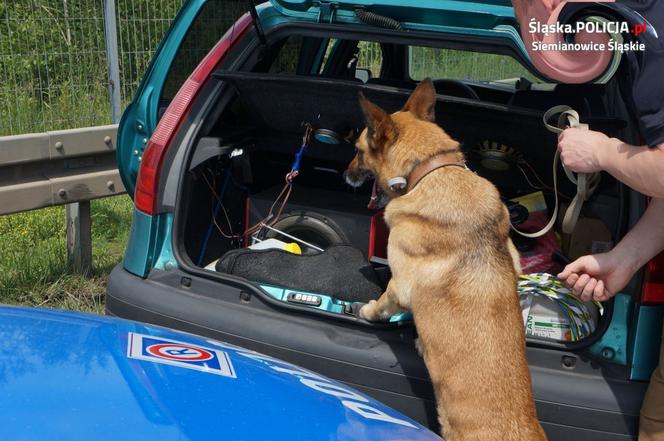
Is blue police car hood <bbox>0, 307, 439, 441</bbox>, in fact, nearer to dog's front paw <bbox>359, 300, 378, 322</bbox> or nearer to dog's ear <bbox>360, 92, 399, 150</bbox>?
dog's front paw <bbox>359, 300, 378, 322</bbox>

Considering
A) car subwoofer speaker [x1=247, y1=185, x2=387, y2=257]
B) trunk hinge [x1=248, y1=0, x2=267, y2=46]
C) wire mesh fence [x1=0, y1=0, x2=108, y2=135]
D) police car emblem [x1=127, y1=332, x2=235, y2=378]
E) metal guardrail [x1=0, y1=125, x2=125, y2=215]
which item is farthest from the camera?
wire mesh fence [x1=0, y1=0, x2=108, y2=135]

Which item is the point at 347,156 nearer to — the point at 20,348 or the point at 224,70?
the point at 224,70

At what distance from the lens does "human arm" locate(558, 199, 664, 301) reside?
2264 mm

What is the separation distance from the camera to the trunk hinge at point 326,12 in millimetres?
2855

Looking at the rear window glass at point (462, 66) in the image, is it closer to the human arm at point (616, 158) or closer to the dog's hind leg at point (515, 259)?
the dog's hind leg at point (515, 259)

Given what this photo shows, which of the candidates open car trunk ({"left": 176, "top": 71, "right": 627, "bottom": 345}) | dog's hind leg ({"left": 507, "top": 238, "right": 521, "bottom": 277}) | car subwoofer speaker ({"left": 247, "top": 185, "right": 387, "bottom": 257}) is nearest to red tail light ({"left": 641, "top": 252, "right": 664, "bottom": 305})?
open car trunk ({"left": 176, "top": 71, "right": 627, "bottom": 345})

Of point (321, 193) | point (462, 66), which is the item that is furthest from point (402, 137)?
point (462, 66)

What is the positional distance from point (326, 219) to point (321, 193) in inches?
11.5

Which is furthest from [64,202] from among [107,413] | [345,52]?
[107,413]

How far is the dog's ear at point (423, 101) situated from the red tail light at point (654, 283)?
39.2 inches

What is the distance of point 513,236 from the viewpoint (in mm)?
3299

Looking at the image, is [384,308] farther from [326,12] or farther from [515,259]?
[326,12]

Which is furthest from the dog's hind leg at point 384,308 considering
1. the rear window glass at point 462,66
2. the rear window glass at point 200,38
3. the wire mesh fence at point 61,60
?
the wire mesh fence at point 61,60

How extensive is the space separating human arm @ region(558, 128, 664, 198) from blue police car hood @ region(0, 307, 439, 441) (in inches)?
36.1
